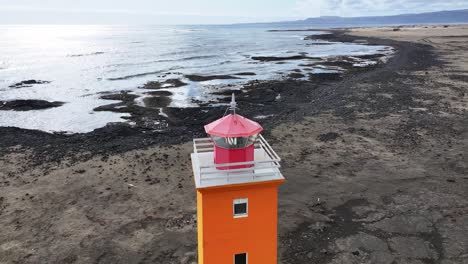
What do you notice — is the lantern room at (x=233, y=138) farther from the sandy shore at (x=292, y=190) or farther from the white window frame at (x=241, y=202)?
the sandy shore at (x=292, y=190)

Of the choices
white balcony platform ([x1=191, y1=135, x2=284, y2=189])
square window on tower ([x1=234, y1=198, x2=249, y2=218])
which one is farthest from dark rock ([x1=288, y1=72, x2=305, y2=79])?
square window on tower ([x1=234, y1=198, x2=249, y2=218])

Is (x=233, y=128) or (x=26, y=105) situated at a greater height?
(x=233, y=128)

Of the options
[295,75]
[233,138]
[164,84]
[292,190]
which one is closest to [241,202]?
[233,138]

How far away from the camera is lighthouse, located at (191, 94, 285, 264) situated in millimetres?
8172

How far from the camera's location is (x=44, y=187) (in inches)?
711

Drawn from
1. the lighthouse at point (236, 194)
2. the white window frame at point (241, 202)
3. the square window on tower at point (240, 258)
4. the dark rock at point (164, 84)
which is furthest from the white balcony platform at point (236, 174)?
the dark rock at point (164, 84)

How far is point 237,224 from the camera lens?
867 cm

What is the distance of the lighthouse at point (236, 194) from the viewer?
817 cm

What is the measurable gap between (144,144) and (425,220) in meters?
16.2

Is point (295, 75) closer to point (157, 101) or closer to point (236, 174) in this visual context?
point (157, 101)

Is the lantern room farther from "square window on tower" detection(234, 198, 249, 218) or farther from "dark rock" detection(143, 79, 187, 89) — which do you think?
"dark rock" detection(143, 79, 187, 89)

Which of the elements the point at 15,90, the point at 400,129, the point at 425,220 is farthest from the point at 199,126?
the point at 15,90

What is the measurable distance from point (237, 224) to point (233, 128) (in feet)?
7.57

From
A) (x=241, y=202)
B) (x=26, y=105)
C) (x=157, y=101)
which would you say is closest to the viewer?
(x=241, y=202)
